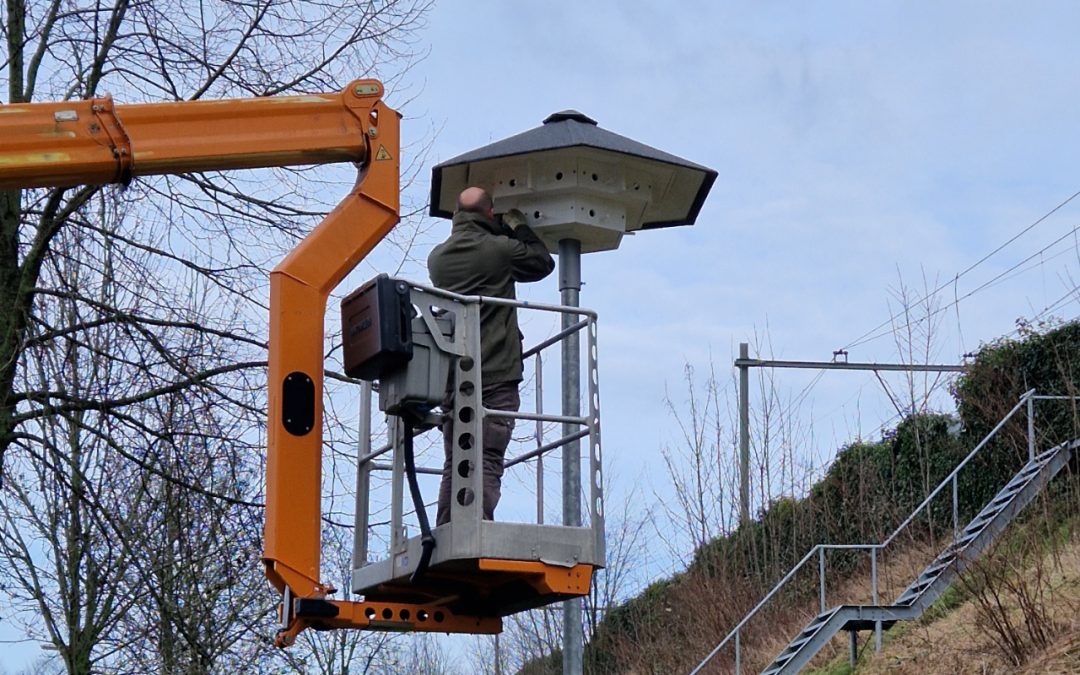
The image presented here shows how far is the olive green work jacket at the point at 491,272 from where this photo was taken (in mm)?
9195

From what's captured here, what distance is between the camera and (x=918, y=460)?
2294 cm

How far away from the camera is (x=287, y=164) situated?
9.32m

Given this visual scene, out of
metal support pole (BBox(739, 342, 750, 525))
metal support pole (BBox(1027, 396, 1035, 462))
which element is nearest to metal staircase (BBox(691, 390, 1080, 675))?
metal support pole (BBox(1027, 396, 1035, 462))

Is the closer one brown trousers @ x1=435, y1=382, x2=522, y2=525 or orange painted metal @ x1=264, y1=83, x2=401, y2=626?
orange painted metal @ x1=264, y1=83, x2=401, y2=626

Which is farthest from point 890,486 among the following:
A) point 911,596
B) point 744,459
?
point 911,596

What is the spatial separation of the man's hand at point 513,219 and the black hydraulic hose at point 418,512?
1819 mm

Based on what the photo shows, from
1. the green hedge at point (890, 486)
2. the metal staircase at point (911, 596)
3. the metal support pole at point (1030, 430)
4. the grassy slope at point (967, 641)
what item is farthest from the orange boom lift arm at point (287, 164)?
the green hedge at point (890, 486)

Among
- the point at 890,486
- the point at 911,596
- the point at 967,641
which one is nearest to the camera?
the point at 967,641

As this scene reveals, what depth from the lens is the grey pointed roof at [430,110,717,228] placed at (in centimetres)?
993

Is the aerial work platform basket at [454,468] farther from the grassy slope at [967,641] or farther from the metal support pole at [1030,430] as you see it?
the metal support pole at [1030,430]

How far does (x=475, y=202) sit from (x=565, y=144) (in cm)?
73

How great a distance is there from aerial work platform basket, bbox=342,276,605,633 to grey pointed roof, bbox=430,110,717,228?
1244 mm

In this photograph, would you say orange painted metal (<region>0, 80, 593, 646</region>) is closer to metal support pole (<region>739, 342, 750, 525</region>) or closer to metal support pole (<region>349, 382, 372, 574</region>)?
metal support pole (<region>349, 382, 372, 574</region>)

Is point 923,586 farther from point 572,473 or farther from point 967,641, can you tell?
point 572,473
